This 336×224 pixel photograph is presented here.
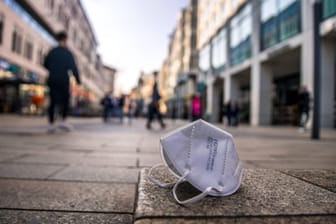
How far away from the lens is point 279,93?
25219mm

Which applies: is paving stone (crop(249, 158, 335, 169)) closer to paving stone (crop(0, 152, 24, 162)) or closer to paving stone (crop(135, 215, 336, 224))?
paving stone (crop(135, 215, 336, 224))

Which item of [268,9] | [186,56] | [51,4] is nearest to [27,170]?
[268,9]

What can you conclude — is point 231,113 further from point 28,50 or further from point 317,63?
point 28,50

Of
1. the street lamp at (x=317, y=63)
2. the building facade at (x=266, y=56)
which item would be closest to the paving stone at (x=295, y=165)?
the street lamp at (x=317, y=63)

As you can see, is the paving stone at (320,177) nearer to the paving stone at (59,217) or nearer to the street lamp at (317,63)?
the paving stone at (59,217)

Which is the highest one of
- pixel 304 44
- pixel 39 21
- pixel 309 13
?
pixel 39 21

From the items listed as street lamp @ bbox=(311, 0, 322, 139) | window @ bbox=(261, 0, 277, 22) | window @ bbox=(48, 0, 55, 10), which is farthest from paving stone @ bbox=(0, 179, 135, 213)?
window @ bbox=(48, 0, 55, 10)

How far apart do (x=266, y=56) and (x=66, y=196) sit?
→ 1950cm

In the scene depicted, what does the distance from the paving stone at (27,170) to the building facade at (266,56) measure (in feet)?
36.4

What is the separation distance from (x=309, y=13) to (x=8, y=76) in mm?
20565

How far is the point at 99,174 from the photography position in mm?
2604

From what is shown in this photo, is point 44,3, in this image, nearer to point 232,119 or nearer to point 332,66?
point 232,119

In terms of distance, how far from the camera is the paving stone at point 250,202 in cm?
116

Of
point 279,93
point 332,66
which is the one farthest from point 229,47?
point 332,66
